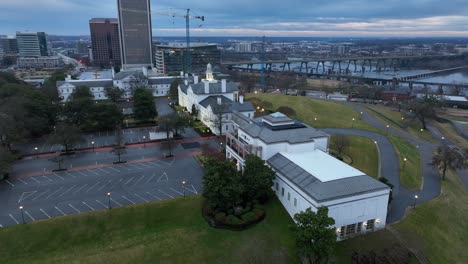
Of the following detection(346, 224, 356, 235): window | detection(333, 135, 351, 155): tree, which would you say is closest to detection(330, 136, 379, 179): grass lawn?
detection(333, 135, 351, 155): tree

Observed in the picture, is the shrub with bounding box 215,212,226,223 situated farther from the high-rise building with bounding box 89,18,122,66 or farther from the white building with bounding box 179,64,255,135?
the high-rise building with bounding box 89,18,122,66

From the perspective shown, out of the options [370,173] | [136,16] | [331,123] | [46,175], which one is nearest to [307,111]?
[331,123]

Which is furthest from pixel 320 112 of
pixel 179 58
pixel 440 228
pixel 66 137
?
pixel 179 58

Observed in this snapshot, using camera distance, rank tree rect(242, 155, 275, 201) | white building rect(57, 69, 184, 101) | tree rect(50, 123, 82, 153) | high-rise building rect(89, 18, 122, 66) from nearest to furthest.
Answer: tree rect(242, 155, 275, 201)
tree rect(50, 123, 82, 153)
white building rect(57, 69, 184, 101)
high-rise building rect(89, 18, 122, 66)

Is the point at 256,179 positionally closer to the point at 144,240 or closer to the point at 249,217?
the point at 249,217

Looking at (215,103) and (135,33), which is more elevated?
(135,33)
